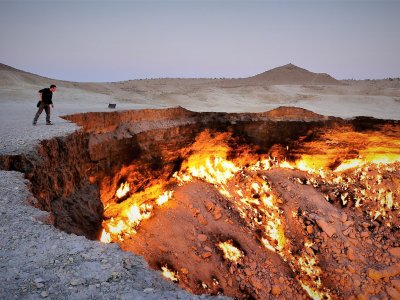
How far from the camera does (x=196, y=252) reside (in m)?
8.65

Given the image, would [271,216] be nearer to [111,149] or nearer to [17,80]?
[111,149]

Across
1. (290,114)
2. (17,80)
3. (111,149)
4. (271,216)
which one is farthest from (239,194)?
(17,80)

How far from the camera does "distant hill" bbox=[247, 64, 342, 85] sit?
130ft

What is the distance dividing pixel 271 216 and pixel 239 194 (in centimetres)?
136

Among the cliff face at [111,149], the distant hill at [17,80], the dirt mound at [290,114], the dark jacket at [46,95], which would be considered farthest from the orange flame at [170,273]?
the distant hill at [17,80]

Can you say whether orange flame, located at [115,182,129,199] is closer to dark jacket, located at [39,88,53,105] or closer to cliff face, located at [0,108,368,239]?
cliff face, located at [0,108,368,239]

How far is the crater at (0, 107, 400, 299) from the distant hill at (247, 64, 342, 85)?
2866 centimetres

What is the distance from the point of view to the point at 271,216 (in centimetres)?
1038

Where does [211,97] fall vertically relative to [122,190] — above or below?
above

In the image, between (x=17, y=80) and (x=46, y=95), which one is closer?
(x=46, y=95)

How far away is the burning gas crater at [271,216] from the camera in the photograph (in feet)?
27.5

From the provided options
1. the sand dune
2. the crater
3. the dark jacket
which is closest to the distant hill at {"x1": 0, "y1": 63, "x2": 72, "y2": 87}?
the sand dune

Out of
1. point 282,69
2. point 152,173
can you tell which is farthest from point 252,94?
point 282,69

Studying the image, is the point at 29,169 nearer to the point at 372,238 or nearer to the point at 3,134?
the point at 3,134
